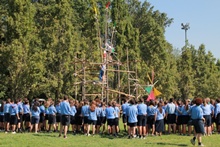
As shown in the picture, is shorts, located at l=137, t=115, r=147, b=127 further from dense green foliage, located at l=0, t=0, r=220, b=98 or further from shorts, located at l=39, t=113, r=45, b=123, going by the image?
dense green foliage, located at l=0, t=0, r=220, b=98

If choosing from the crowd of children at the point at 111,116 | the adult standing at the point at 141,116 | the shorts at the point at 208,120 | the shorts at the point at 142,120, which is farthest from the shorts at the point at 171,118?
the adult standing at the point at 141,116

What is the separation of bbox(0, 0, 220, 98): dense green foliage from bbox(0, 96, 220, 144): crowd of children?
29.7ft

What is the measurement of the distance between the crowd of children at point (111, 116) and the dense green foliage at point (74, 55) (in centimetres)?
907

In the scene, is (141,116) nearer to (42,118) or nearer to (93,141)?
(93,141)

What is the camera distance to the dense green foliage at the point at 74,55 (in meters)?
28.8

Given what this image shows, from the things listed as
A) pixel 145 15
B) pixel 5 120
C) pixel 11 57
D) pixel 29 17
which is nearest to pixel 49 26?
pixel 29 17

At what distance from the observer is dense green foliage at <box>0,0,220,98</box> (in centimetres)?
2883

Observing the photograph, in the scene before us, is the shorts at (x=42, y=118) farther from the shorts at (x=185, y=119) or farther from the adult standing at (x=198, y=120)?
the adult standing at (x=198, y=120)

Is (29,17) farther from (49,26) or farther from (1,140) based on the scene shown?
(1,140)

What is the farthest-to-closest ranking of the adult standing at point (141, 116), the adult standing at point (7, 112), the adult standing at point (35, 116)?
the adult standing at point (7, 112), the adult standing at point (35, 116), the adult standing at point (141, 116)

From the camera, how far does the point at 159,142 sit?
608 inches

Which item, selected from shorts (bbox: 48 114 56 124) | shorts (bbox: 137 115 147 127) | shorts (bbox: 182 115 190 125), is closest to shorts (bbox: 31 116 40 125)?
shorts (bbox: 48 114 56 124)

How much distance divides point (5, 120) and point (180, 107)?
9372 millimetres

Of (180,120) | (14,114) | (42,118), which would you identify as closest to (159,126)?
(180,120)
